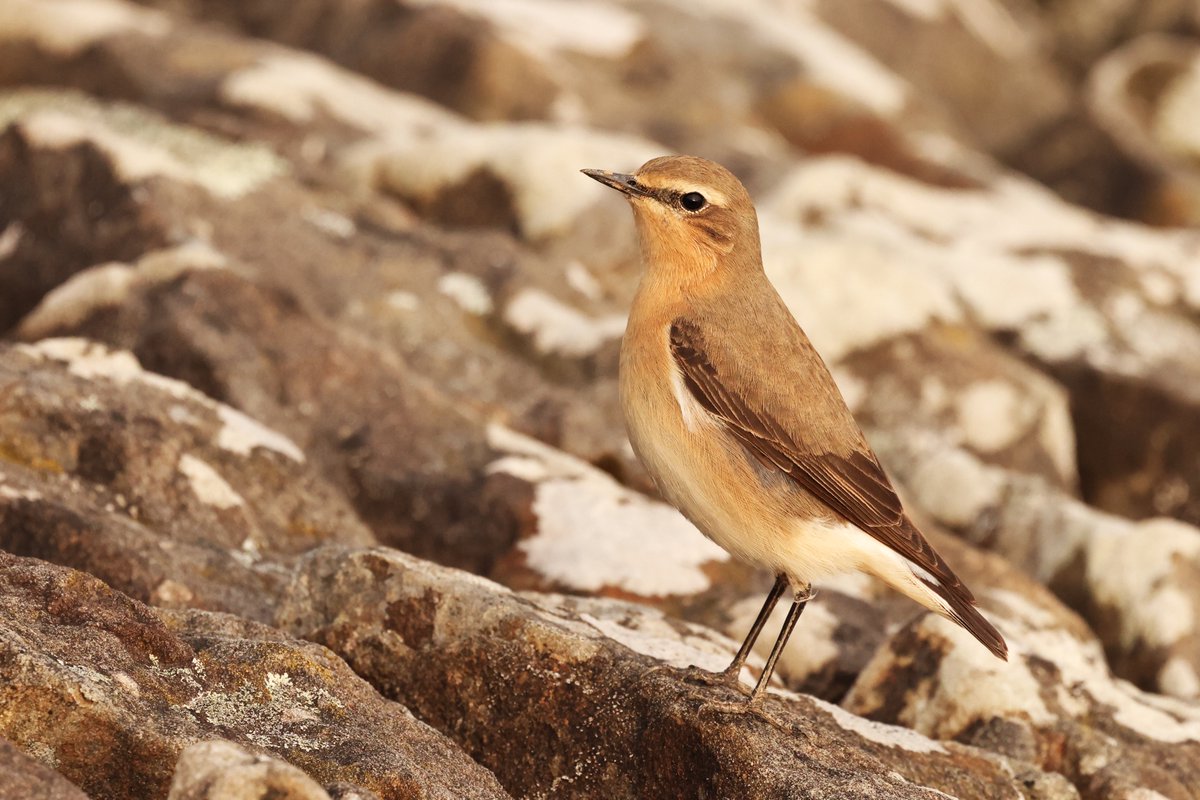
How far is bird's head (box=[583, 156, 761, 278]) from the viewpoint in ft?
28.3

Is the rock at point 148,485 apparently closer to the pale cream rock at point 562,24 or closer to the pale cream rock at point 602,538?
the pale cream rock at point 602,538

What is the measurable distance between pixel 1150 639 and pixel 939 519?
2.51 metres

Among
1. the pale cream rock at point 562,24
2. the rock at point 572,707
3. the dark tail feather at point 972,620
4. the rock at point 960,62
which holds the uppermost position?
the rock at point 960,62

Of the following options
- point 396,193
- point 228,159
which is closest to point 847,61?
point 396,193

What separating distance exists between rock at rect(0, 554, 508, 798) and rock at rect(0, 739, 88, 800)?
17.9 inches

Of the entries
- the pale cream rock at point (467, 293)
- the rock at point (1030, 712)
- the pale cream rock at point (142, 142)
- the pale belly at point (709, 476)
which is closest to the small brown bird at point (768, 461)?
the pale belly at point (709, 476)

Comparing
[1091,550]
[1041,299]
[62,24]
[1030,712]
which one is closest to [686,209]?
[1030,712]

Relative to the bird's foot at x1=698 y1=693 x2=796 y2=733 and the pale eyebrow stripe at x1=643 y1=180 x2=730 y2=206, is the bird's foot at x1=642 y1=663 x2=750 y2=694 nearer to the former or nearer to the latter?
the bird's foot at x1=698 y1=693 x2=796 y2=733

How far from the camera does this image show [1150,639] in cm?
1130

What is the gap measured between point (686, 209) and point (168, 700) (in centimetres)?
450

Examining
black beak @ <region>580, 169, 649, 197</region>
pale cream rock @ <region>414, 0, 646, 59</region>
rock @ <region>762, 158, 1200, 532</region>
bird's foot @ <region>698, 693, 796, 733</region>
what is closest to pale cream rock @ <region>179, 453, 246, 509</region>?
black beak @ <region>580, 169, 649, 197</region>

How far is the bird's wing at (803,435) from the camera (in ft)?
26.0

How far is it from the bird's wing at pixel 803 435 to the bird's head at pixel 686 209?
A: 0.67 meters

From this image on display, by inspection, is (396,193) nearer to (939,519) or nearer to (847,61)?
(939,519)
